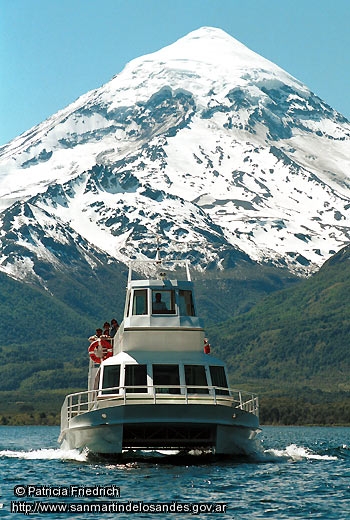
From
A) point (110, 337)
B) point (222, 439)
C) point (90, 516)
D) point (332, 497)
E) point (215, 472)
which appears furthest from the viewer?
point (110, 337)

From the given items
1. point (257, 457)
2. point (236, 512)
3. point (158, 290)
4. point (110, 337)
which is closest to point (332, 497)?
point (236, 512)

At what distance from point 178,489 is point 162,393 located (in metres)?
12.6

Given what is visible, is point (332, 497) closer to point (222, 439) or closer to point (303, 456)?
point (222, 439)

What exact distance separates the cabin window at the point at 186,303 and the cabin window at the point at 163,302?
1.69ft

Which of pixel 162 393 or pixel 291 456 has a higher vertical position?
pixel 162 393

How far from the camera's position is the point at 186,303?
71.8 meters

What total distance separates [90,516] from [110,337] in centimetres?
3060

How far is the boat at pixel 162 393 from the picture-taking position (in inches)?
2495

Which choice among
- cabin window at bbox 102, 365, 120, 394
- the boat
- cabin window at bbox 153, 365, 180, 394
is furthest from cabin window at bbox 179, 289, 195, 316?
cabin window at bbox 102, 365, 120, 394

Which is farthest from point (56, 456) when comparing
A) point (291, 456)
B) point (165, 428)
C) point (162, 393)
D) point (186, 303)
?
point (291, 456)

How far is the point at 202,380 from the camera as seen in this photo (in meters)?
68.4

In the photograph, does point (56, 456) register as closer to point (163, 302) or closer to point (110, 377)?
point (110, 377)

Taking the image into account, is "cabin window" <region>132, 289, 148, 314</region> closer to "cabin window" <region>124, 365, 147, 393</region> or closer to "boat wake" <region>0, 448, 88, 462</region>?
"cabin window" <region>124, 365, 147, 393</region>

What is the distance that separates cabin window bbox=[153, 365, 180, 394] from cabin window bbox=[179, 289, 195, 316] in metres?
4.40
